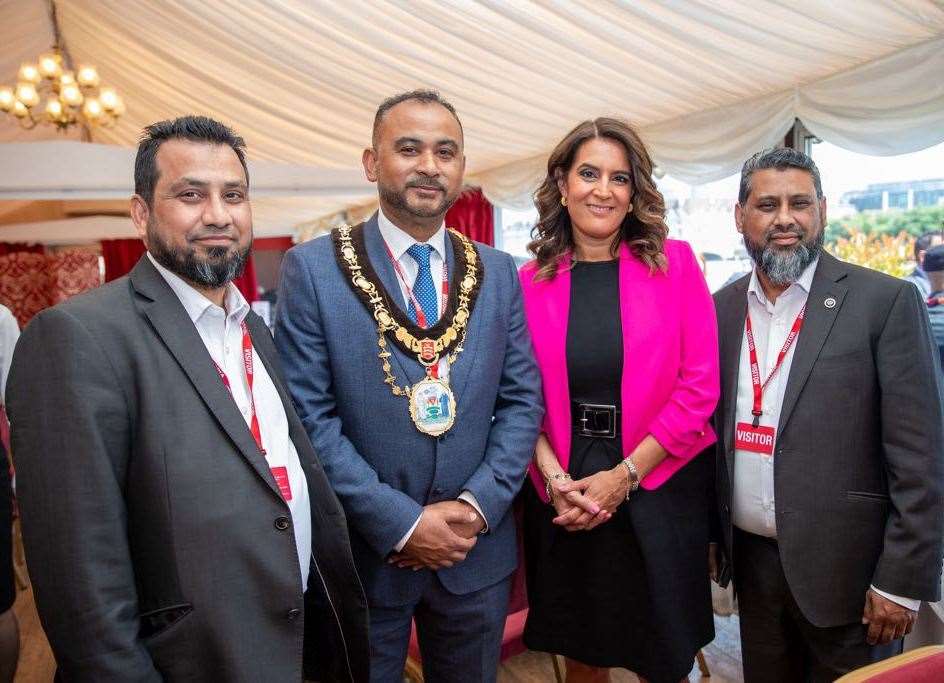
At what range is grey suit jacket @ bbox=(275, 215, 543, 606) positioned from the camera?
5.02ft

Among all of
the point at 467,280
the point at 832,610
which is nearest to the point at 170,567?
the point at 467,280

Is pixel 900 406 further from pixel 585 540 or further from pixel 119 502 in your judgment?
pixel 119 502

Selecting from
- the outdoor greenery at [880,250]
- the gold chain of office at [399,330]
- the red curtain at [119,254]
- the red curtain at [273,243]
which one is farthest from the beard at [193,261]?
the red curtain at [273,243]

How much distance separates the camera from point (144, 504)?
1.17 m

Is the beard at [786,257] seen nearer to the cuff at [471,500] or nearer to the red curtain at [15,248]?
the cuff at [471,500]

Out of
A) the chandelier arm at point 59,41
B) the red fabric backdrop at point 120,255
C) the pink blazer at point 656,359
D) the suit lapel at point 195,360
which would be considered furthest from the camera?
the red fabric backdrop at point 120,255

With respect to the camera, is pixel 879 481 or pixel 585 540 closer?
pixel 879 481

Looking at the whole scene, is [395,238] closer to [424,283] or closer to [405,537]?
[424,283]

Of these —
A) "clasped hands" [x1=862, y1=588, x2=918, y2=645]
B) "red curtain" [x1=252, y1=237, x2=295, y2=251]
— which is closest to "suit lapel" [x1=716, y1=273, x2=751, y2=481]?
"clasped hands" [x1=862, y1=588, x2=918, y2=645]

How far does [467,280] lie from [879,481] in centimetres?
122

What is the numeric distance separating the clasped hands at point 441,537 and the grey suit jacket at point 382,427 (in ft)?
0.10

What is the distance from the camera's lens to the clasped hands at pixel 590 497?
1696mm

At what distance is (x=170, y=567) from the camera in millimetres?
1180

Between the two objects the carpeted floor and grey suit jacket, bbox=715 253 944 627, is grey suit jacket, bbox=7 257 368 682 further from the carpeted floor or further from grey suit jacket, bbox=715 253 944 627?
the carpeted floor
